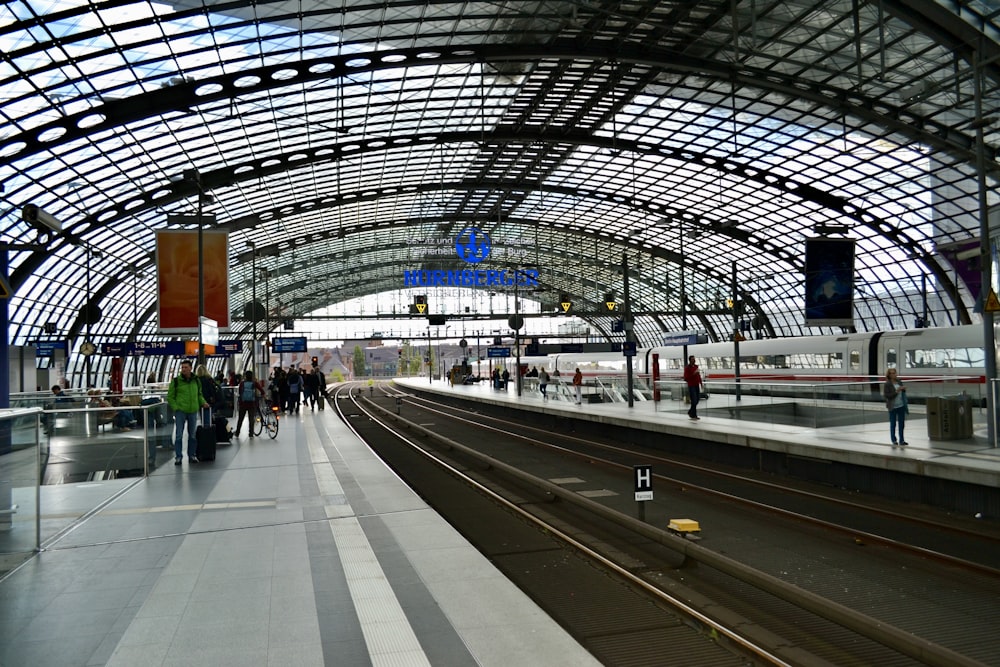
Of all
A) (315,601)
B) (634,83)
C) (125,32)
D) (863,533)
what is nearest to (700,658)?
(315,601)

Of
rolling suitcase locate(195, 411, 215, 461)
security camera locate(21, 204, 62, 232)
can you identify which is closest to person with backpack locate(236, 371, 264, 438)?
rolling suitcase locate(195, 411, 215, 461)

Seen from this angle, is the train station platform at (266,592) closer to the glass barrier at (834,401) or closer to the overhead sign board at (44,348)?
the glass barrier at (834,401)

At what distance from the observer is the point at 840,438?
51.0 ft

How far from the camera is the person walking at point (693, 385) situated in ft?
69.9

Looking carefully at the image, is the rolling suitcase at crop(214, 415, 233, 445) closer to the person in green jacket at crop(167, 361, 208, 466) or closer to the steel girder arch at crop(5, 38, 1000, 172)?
the person in green jacket at crop(167, 361, 208, 466)

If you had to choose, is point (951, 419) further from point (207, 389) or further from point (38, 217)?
point (38, 217)

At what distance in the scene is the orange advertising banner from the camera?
21250 millimetres

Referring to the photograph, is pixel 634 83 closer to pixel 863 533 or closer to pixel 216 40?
pixel 216 40

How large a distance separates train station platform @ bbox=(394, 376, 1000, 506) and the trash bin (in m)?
0.14

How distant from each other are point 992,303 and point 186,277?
64.6 feet

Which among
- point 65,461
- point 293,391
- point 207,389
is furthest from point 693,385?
point 293,391

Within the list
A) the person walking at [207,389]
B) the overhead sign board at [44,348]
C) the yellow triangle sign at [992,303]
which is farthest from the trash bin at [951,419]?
the overhead sign board at [44,348]

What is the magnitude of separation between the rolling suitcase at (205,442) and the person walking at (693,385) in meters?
12.5

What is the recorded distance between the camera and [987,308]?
548 inches
